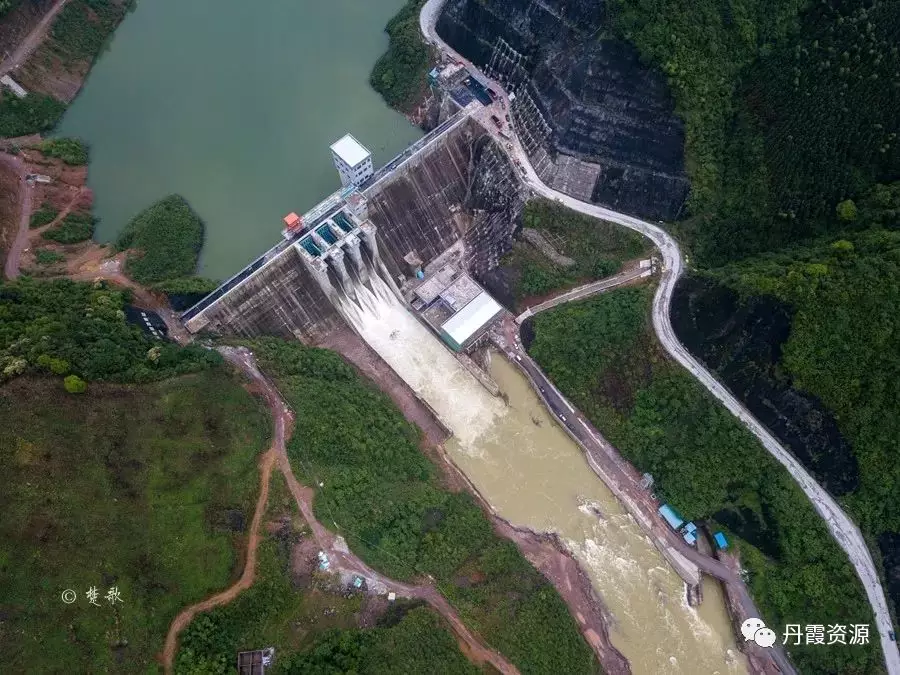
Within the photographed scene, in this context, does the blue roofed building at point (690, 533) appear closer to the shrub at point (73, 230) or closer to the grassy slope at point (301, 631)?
the grassy slope at point (301, 631)

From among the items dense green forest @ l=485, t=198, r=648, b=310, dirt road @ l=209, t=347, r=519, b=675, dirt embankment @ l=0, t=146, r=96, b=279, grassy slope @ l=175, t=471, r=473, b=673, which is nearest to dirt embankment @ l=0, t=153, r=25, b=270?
dirt embankment @ l=0, t=146, r=96, b=279

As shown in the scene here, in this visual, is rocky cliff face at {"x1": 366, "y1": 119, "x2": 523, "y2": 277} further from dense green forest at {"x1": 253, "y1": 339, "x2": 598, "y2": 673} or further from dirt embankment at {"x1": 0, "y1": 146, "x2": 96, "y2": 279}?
dirt embankment at {"x1": 0, "y1": 146, "x2": 96, "y2": 279}

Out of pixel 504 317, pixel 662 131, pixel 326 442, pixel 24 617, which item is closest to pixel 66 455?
pixel 24 617

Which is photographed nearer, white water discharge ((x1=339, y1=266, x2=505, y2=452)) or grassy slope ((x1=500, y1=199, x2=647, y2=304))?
white water discharge ((x1=339, y1=266, x2=505, y2=452))

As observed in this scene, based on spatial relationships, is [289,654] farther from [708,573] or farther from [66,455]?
[708,573]

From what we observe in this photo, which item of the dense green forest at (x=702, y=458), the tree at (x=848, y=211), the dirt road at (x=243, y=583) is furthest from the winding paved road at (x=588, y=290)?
the dirt road at (x=243, y=583)

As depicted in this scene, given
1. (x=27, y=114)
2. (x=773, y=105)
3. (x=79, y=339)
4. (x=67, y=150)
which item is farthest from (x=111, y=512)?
(x=773, y=105)
